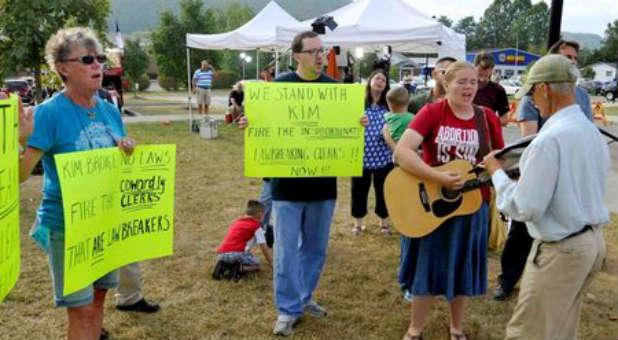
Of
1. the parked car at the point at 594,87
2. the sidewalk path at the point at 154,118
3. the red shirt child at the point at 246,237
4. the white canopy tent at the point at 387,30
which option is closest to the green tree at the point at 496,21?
the parked car at the point at 594,87

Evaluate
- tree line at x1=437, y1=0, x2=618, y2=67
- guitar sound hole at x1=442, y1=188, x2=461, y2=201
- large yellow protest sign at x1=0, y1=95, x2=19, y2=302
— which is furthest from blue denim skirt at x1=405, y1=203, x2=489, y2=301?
tree line at x1=437, y1=0, x2=618, y2=67

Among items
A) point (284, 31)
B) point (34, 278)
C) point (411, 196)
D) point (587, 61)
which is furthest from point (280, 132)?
point (587, 61)

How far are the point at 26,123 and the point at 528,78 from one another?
2.23 m

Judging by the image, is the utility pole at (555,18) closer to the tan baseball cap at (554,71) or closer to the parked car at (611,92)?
the tan baseball cap at (554,71)

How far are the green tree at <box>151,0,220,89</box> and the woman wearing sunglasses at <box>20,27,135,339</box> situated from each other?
92.1 ft

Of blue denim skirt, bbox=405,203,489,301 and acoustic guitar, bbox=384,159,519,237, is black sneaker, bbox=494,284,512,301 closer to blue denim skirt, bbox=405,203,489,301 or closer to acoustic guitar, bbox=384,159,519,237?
blue denim skirt, bbox=405,203,489,301

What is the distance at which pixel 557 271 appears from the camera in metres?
2.29

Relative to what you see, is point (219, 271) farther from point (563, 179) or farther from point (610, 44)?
point (610, 44)

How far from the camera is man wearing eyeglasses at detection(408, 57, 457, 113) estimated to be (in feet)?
15.2

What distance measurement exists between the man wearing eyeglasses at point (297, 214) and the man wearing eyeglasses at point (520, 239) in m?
1.50

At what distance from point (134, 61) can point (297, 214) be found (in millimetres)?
41289

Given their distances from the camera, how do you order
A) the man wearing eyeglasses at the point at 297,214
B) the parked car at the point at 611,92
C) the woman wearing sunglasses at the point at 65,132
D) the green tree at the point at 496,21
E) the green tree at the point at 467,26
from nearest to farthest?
1. the woman wearing sunglasses at the point at 65,132
2. the man wearing eyeglasses at the point at 297,214
3. the parked car at the point at 611,92
4. the green tree at the point at 496,21
5. the green tree at the point at 467,26

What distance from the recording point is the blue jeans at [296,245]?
11.1ft

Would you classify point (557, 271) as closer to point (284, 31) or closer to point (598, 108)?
point (284, 31)
